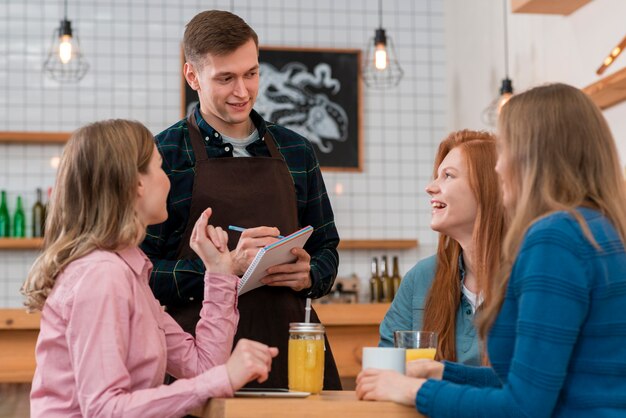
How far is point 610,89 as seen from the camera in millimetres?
3619

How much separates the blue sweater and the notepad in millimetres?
623

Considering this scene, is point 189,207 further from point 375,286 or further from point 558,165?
point 375,286

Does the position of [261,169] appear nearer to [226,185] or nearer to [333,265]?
[226,185]

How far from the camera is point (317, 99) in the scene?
18.4ft

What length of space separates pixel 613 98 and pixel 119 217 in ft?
8.44

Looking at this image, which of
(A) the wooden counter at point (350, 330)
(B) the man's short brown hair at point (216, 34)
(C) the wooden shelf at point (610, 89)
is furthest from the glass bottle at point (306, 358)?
(A) the wooden counter at point (350, 330)

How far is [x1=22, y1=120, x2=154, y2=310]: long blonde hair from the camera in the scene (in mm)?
1712

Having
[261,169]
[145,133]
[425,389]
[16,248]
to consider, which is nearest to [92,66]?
[16,248]

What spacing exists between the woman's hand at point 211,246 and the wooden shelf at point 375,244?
3.47 m

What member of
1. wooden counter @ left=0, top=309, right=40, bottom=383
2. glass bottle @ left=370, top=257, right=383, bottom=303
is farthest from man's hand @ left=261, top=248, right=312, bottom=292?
glass bottle @ left=370, top=257, right=383, bottom=303

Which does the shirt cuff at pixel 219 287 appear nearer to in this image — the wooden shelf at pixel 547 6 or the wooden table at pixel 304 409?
the wooden table at pixel 304 409

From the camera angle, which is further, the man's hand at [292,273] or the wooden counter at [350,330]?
the wooden counter at [350,330]

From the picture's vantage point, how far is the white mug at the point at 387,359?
1688 mm

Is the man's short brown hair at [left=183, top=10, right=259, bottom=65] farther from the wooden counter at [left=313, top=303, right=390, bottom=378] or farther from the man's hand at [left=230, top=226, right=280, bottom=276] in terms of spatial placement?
the wooden counter at [left=313, top=303, right=390, bottom=378]
